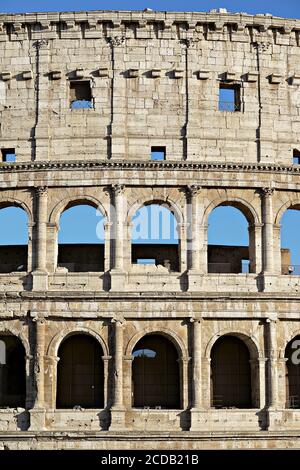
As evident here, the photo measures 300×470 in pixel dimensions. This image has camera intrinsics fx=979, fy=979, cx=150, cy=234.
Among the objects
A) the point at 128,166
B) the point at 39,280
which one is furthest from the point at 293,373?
the point at 39,280

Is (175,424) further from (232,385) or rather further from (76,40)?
(76,40)

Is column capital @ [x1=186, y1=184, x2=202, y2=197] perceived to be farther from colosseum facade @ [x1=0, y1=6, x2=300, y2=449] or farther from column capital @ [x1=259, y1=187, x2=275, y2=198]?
column capital @ [x1=259, y1=187, x2=275, y2=198]

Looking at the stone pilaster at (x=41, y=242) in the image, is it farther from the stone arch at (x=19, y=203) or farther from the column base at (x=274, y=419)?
the column base at (x=274, y=419)

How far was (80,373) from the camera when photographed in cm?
3225

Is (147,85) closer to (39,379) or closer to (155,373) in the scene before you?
(155,373)

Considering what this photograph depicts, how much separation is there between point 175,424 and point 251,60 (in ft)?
41.0

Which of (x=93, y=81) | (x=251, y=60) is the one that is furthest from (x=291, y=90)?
(x=93, y=81)

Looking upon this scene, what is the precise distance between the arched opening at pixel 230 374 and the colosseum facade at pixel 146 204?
0.16 ft

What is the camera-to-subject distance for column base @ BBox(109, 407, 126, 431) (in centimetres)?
3034

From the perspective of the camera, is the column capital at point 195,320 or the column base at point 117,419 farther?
the column capital at point 195,320

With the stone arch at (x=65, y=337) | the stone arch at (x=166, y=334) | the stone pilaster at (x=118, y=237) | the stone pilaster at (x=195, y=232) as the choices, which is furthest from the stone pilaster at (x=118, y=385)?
the stone pilaster at (x=195, y=232)

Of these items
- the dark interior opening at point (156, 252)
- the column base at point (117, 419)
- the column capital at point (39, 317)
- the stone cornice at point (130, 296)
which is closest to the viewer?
the column base at point (117, 419)

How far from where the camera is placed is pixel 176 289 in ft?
103

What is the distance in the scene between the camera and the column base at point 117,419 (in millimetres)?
30344
